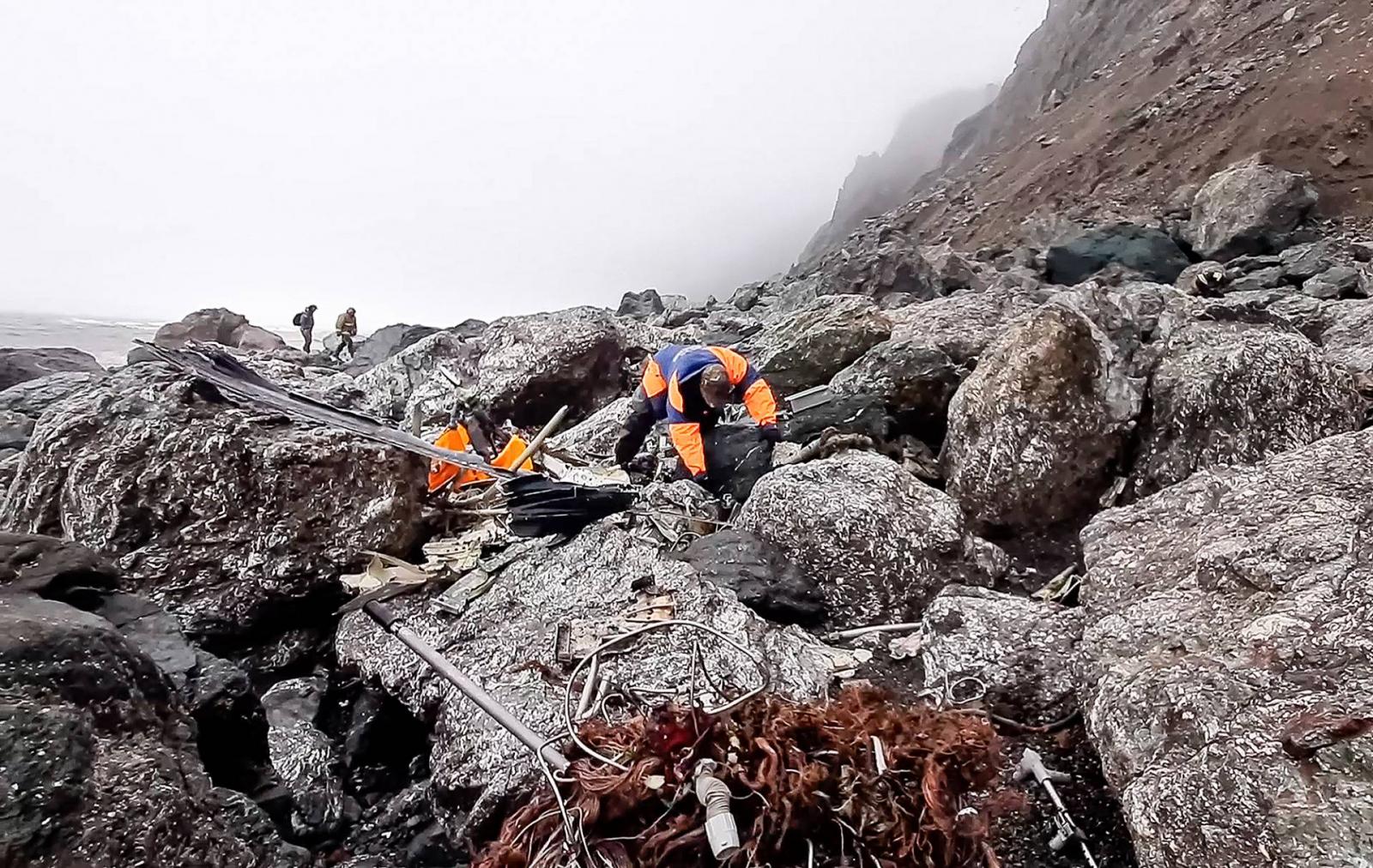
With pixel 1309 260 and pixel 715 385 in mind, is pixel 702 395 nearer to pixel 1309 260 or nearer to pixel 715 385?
pixel 715 385

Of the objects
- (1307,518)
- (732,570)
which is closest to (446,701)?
(732,570)

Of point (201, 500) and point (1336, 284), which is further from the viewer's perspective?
point (1336, 284)

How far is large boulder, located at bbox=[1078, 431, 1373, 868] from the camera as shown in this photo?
195 cm

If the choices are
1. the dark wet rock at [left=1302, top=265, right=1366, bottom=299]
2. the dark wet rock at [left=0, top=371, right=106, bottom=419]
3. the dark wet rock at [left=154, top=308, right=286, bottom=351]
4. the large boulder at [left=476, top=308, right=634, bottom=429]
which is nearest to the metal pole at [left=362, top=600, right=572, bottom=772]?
the large boulder at [left=476, top=308, right=634, bottom=429]

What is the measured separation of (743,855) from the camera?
1.82 m

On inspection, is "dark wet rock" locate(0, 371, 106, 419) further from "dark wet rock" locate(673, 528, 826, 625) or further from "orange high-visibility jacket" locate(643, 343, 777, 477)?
"dark wet rock" locate(673, 528, 826, 625)

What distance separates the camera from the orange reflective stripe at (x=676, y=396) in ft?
18.9

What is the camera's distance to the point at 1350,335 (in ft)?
21.6

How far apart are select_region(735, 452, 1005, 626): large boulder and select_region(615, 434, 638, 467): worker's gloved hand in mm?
1862

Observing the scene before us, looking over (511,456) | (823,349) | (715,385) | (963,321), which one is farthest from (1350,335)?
(511,456)

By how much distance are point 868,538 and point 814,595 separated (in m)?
0.46

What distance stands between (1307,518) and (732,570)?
2512 mm

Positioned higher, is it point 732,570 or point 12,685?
point 12,685

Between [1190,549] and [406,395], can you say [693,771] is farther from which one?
[406,395]
